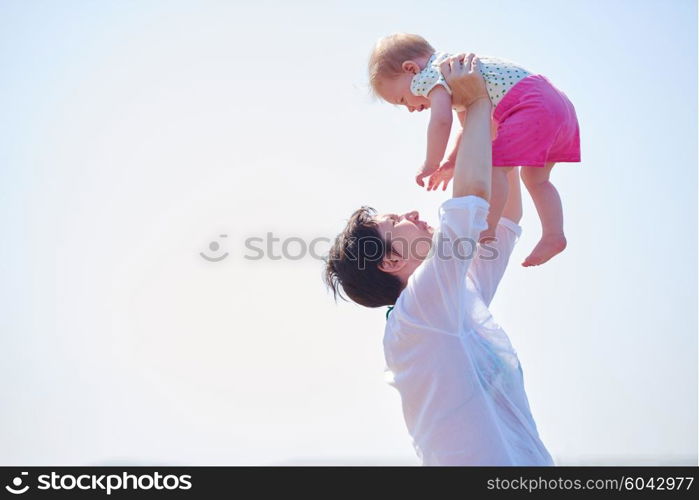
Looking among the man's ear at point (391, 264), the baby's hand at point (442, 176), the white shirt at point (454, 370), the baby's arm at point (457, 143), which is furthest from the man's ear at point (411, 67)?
the white shirt at point (454, 370)

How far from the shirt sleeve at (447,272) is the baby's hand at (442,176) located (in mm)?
1007

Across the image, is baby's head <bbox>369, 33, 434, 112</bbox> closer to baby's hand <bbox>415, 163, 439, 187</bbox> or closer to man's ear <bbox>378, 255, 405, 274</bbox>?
baby's hand <bbox>415, 163, 439, 187</bbox>

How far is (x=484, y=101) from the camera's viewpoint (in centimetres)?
350

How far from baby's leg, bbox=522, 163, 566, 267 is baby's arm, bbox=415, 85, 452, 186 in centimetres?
69

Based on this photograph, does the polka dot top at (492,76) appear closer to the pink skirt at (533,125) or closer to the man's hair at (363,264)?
the pink skirt at (533,125)

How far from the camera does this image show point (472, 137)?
10.7 feet

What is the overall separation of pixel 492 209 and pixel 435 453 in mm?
1128

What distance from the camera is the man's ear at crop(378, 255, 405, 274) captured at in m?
3.73

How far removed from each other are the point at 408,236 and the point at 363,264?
266mm

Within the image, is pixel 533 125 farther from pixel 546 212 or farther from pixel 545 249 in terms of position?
pixel 545 249

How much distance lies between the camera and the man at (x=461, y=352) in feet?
10.2

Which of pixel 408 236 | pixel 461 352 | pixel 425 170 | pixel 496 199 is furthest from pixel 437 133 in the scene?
pixel 461 352
